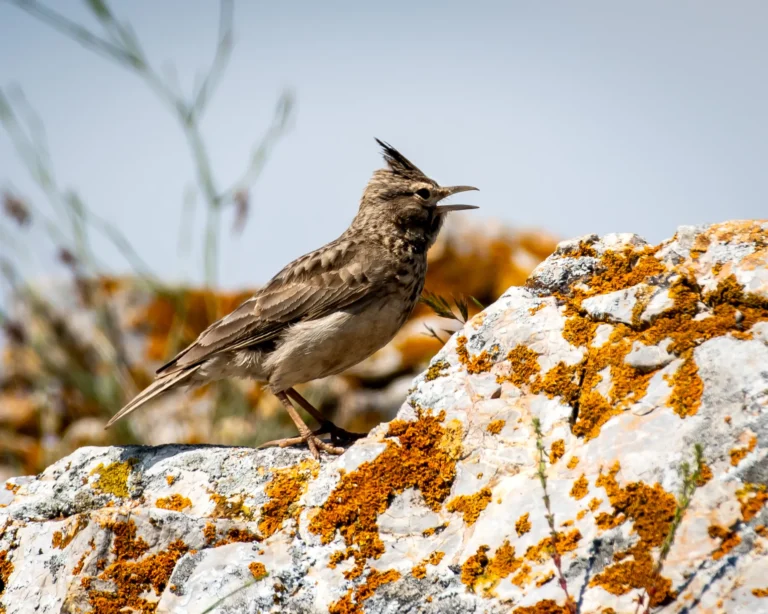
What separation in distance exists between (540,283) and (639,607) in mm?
1730

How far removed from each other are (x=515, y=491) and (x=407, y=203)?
3635 mm

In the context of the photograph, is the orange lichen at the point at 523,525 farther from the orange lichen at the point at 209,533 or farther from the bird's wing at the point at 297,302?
the bird's wing at the point at 297,302

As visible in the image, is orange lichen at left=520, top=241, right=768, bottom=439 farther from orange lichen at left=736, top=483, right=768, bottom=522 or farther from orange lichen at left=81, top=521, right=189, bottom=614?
orange lichen at left=81, top=521, right=189, bottom=614

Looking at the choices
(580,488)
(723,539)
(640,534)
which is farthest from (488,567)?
(723,539)

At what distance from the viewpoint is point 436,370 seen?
13.1 ft

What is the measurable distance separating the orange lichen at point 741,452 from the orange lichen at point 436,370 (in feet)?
4.64

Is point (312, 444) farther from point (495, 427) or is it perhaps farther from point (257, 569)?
point (495, 427)

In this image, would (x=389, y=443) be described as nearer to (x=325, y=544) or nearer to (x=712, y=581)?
(x=325, y=544)

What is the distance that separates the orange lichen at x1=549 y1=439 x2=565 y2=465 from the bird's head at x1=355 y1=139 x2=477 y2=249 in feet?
10.5

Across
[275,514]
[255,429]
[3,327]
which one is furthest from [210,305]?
[275,514]

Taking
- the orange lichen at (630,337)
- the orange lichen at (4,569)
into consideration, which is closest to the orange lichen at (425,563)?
the orange lichen at (630,337)

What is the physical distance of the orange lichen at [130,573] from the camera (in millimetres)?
3615

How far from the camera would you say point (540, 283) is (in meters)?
4.09

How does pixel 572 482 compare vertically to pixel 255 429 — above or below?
above
